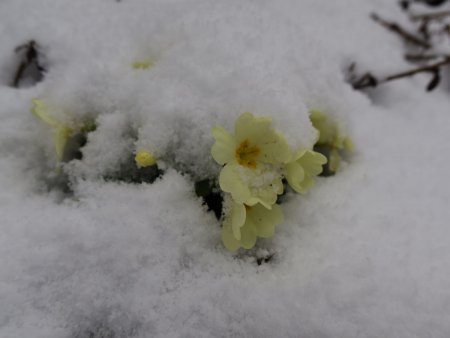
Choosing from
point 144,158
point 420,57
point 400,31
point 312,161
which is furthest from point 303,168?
point 400,31

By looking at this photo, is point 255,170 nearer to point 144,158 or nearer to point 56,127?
point 144,158

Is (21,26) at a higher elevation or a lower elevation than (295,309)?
higher

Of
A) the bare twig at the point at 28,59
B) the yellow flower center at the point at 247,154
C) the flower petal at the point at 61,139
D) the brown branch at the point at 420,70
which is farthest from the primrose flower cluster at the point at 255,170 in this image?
the brown branch at the point at 420,70

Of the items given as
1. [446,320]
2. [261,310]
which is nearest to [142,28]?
[261,310]

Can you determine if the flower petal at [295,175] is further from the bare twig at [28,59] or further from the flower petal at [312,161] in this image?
the bare twig at [28,59]

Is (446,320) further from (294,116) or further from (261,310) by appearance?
(294,116)

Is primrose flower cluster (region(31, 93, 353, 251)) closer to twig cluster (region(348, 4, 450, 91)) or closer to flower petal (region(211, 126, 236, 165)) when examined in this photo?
flower petal (region(211, 126, 236, 165))
